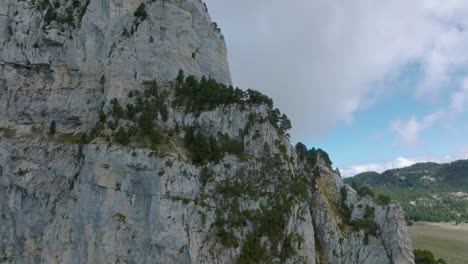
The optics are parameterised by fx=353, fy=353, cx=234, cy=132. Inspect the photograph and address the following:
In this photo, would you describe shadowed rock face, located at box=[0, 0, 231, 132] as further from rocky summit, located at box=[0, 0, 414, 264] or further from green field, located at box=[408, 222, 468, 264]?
green field, located at box=[408, 222, 468, 264]

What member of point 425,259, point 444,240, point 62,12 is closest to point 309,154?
point 425,259

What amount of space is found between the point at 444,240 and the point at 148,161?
12759 cm

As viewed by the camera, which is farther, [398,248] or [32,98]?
[32,98]

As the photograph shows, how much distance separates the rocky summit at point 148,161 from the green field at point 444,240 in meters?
62.2

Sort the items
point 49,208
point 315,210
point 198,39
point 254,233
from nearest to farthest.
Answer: point 254,233 < point 49,208 < point 315,210 < point 198,39

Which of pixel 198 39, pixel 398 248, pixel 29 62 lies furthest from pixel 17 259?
pixel 398 248

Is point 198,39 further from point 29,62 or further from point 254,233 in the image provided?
point 254,233

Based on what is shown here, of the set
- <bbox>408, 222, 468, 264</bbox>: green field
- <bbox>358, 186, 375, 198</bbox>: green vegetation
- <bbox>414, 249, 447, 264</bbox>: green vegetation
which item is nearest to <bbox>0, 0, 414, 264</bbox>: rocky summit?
<bbox>358, 186, 375, 198</bbox>: green vegetation

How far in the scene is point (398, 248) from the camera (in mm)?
53844

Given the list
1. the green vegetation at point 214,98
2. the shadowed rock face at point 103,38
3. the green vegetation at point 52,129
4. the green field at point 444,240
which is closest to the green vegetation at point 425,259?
the green vegetation at point 214,98

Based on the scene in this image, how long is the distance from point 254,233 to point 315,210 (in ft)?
44.3

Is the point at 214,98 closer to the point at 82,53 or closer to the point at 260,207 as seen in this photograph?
the point at 260,207

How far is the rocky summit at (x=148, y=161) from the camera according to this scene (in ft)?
170

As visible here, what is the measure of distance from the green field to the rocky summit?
62151 millimetres
